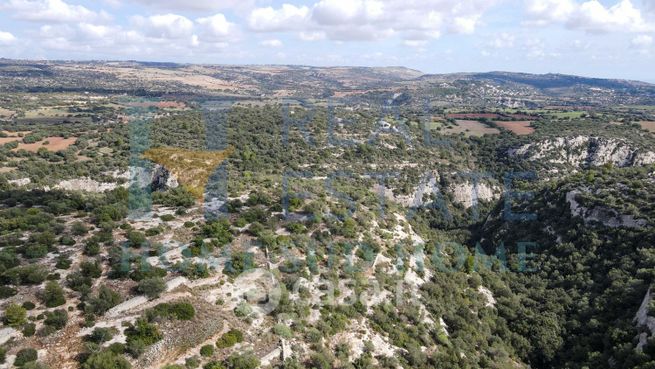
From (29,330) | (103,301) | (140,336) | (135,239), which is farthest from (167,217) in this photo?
(29,330)

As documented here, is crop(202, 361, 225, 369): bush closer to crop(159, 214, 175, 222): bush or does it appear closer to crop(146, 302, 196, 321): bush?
crop(146, 302, 196, 321): bush

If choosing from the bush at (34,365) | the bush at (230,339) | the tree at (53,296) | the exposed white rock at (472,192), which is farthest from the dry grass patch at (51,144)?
the exposed white rock at (472,192)

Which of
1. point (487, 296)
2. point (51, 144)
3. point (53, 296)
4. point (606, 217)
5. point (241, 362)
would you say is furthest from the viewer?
point (51, 144)

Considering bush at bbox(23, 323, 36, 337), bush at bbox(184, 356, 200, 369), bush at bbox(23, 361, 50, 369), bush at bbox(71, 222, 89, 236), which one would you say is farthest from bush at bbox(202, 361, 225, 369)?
bush at bbox(71, 222, 89, 236)

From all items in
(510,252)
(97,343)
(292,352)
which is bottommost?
(510,252)

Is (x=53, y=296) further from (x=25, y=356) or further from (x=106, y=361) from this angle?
(x=106, y=361)

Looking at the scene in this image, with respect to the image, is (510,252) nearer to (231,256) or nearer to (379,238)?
(379,238)

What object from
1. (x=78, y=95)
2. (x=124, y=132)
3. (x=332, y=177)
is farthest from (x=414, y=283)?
(x=78, y=95)
